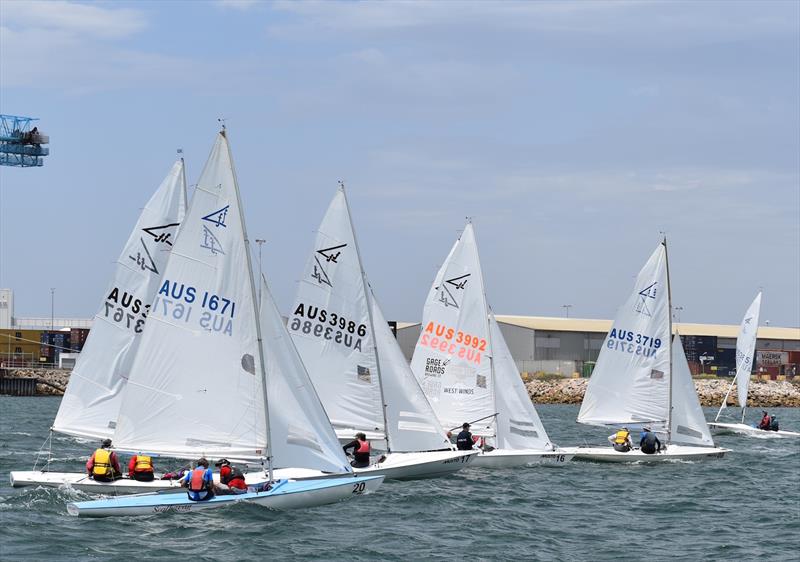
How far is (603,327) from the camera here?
378 feet

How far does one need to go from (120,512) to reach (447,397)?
48.4ft

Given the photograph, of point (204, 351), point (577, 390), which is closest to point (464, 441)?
point (204, 351)

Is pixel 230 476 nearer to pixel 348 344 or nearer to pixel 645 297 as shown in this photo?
pixel 348 344

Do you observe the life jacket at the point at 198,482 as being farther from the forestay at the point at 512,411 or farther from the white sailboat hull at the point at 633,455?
the white sailboat hull at the point at 633,455

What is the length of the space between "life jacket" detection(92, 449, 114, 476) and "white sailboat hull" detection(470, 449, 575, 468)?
12.5 metres

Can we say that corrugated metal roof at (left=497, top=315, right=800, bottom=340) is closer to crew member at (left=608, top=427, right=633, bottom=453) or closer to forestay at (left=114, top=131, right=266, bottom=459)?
crew member at (left=608, top=427, right=633, bottom=453)

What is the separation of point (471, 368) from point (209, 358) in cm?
1340

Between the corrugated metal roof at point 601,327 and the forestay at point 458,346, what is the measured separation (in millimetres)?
74248

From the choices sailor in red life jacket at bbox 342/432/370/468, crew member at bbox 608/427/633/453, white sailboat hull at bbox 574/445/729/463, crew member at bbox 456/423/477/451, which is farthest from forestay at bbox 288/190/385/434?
crew member at bbox 608/427/633/453

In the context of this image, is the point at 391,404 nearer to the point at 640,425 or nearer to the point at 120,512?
the point at 120,512

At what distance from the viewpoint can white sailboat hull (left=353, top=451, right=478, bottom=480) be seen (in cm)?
3122

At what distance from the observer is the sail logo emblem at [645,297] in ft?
140

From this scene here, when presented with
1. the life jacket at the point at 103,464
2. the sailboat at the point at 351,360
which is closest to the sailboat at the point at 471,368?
the sailboat at the point at 351,360

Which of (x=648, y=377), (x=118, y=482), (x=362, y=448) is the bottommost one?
(x=118, y=482)
